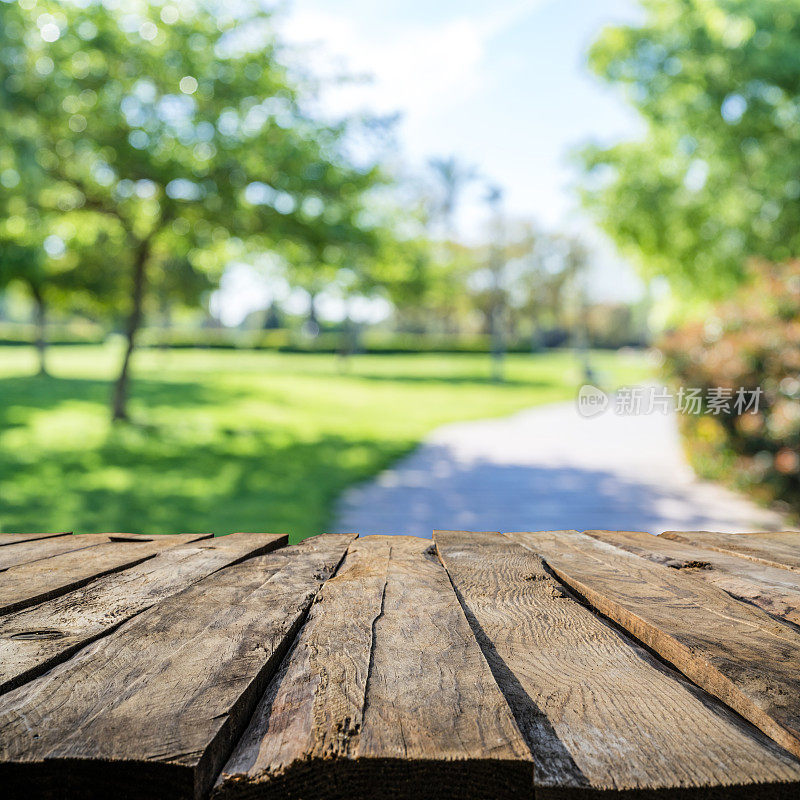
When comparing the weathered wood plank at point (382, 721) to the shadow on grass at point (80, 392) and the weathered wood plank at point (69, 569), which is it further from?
the shadow on grass at point (80, 392)

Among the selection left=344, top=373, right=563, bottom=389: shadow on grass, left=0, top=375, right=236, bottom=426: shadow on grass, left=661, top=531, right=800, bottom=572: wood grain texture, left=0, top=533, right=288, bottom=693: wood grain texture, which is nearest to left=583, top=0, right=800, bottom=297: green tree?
left=344, top=373, right=563, bottom=389: shadow on grass

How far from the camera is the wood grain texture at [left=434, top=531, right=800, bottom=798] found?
2.97 ft

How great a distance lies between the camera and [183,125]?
34.1ft

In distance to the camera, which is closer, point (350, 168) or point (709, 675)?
point (709, 675)

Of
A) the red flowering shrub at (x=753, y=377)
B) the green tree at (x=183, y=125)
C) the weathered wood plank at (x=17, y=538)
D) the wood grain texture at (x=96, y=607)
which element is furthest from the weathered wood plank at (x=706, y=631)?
the green tree at (x=183, y=125)

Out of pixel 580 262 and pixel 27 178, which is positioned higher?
pixel 580 262

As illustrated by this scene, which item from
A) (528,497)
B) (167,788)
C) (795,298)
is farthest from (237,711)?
(795,298)

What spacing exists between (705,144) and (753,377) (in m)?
8.65

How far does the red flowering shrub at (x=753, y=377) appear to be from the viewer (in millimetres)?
6646

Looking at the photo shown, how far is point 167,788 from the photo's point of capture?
0.89 m

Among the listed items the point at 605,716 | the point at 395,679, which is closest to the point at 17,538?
the point at 395,679

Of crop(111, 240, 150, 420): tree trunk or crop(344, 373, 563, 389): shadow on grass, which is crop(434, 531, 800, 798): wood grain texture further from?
crop(344, 373, 563, 389): shadow on grass

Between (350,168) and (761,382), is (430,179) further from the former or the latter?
(761,382)

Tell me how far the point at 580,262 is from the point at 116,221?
4437 centimetres
